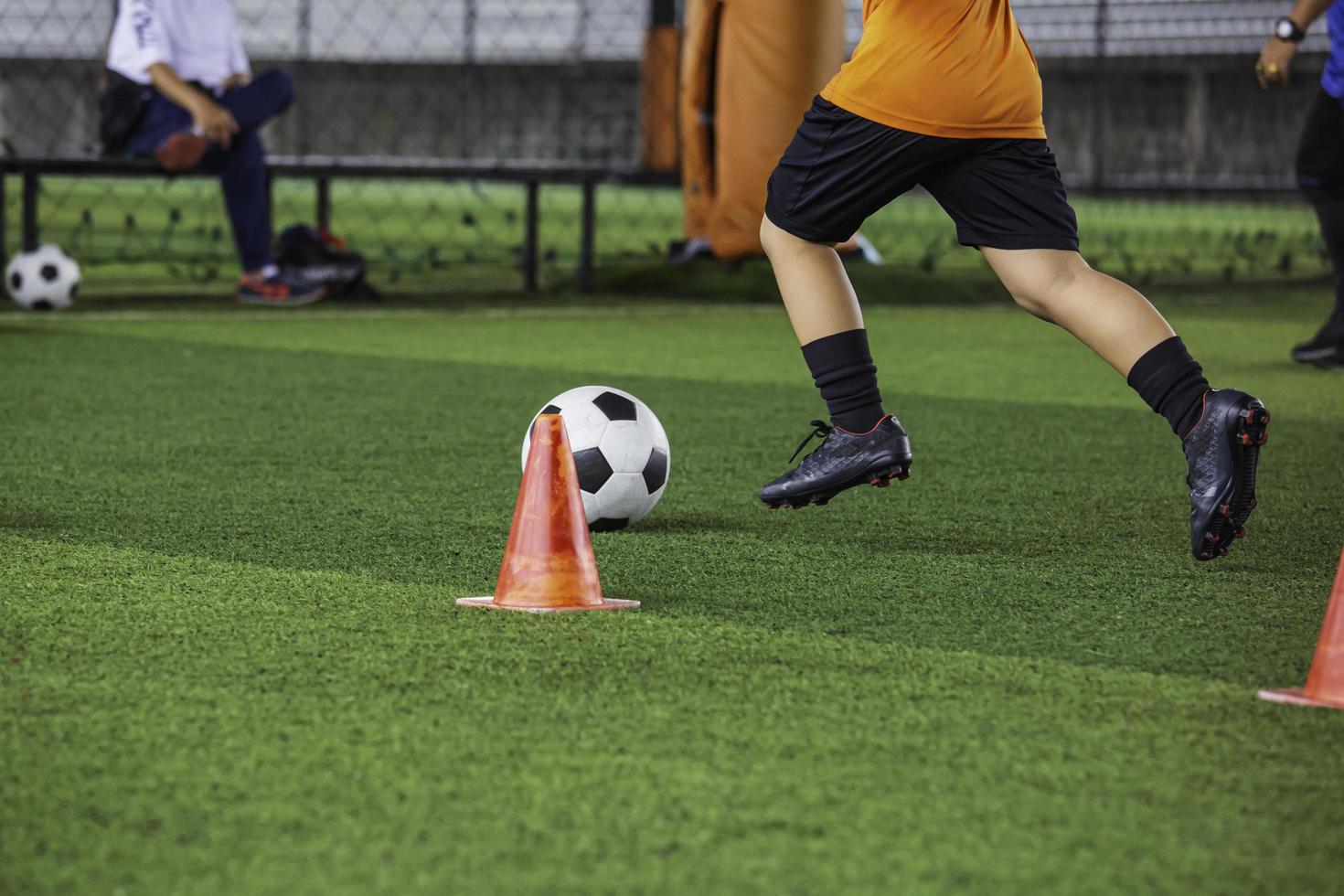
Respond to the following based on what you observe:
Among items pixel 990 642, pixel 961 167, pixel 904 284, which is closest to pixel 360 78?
pixel 904 284

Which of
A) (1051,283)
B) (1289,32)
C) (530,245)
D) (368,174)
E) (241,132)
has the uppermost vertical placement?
(1289,32)

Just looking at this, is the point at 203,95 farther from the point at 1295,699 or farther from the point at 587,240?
the point at 1295,699

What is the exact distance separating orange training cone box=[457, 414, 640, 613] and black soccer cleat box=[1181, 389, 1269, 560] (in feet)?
2.70

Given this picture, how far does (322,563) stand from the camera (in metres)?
2.52

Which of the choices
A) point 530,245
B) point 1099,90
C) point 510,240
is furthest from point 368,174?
point 1099,90

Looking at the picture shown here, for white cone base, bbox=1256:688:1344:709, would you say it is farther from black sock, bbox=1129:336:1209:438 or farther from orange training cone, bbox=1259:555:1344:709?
black sock, bbox=1129:336:1209:438

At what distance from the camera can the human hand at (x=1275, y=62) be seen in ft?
16.1

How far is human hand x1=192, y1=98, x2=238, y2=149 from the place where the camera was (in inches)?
263

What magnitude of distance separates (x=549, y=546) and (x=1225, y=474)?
95 cm

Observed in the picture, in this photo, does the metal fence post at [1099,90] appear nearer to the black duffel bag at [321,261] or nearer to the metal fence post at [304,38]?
the metal fence post at [304,38]

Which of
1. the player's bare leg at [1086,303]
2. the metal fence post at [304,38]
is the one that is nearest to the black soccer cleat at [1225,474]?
the player's bare leg at [1086,303]

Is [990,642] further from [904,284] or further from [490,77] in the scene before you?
[490,77]

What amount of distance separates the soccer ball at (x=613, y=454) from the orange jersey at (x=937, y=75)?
0.60 m

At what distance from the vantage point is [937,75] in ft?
8.84
